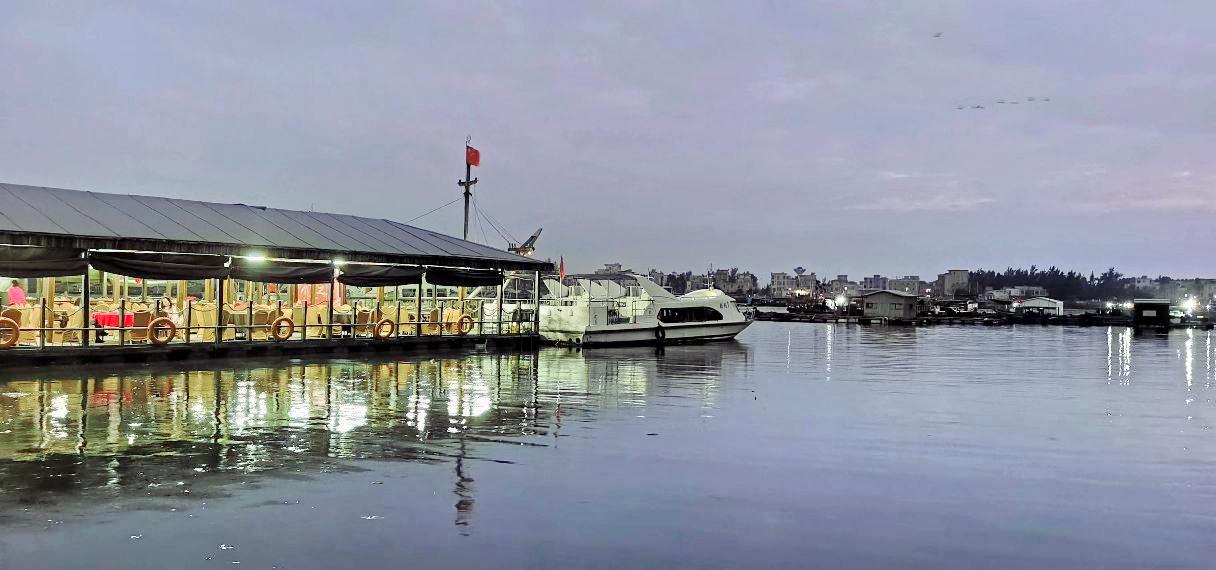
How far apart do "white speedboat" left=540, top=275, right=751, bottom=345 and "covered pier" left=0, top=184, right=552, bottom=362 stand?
17.1 ft

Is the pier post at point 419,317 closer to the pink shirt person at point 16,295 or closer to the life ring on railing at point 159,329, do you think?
the life ring on railing at point 159,329

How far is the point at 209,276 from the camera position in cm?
2700

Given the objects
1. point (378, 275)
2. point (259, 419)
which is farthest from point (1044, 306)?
point (259, 419)

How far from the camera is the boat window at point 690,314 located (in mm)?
49166

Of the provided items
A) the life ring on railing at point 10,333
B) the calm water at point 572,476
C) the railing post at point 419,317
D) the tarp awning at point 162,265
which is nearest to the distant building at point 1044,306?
the railing post at point 419,317

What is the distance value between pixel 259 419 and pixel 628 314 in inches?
1297

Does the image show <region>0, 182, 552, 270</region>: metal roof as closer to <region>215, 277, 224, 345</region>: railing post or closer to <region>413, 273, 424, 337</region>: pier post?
<region>413, 273, 424, 337</region>: pier post

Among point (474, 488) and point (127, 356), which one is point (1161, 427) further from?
point (127, 356)

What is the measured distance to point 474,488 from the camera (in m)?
10.4

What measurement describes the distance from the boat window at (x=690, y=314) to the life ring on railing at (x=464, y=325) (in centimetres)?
1460

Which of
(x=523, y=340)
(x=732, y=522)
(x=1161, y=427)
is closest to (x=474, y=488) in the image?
(x=732, y=522)

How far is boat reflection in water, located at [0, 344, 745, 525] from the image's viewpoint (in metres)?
10.5

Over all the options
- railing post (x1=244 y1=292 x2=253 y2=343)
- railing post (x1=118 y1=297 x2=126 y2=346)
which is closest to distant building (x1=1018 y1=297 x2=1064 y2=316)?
railing post (x1=244 y1=292 x2=253 y2=343)

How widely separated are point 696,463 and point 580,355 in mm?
24715
